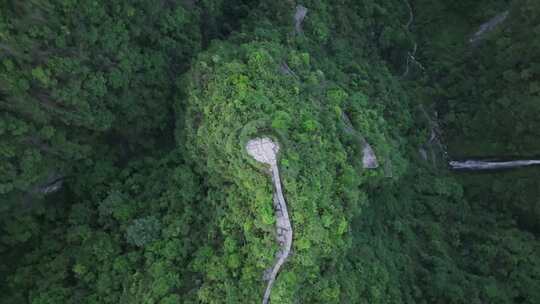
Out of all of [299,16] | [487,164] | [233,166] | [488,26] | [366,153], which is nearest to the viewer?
[233,166]

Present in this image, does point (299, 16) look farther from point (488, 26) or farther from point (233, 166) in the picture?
point (488, 26)

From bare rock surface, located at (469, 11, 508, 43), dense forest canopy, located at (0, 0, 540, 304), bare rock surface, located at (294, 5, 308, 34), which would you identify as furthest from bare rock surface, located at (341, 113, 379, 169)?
bare rock surface, located at (469, 11, 508, 43)

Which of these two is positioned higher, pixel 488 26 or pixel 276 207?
pixel 488 26

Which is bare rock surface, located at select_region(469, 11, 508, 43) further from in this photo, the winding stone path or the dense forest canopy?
the winding stone path

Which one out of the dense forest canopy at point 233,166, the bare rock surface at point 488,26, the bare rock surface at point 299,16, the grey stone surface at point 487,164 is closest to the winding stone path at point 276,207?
the dense forest canopy at point 233,166

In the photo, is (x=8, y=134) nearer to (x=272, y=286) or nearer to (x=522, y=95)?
(x=272, y=286)

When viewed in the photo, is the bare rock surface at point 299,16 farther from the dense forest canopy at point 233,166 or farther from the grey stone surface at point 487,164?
the grey stone surface at point 487,164

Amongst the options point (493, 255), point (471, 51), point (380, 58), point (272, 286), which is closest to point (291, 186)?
point (272, 286)

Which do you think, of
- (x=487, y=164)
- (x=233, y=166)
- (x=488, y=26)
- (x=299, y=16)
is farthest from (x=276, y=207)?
(x=488, y=26)
